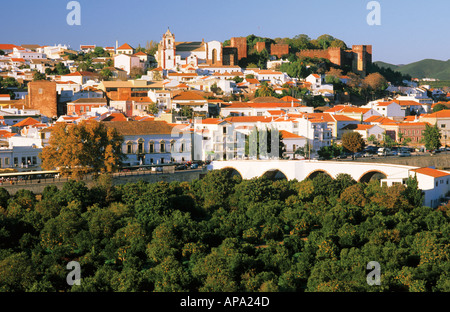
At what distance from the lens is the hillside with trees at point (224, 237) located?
15.3 m

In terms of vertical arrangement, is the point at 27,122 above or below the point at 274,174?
above

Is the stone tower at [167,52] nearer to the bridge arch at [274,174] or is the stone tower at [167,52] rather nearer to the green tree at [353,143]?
the green tree at [353,143]

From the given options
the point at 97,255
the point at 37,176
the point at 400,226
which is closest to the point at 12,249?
the point at 97,255

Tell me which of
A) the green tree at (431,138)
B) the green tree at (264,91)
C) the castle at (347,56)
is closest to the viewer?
the green tree at (431,138)

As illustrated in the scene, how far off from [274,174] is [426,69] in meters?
91.6

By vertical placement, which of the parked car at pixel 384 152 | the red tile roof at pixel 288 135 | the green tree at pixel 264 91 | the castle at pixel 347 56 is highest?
the castle at pixel 347 56

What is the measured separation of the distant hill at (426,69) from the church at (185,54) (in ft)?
191

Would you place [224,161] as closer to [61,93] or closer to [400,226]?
[400,226]

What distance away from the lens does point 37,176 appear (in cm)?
2472

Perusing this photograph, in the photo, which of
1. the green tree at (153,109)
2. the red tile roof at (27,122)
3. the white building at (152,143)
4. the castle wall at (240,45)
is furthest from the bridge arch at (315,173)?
the castle wall at (240,45)

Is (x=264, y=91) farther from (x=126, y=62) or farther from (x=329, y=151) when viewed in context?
(x=126, y=62)

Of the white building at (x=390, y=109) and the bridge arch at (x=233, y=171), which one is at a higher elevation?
the white building at (x=390, y=109)

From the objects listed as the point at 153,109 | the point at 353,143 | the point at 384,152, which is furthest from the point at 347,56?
the point at 353,143

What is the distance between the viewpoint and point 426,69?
114188 mm
